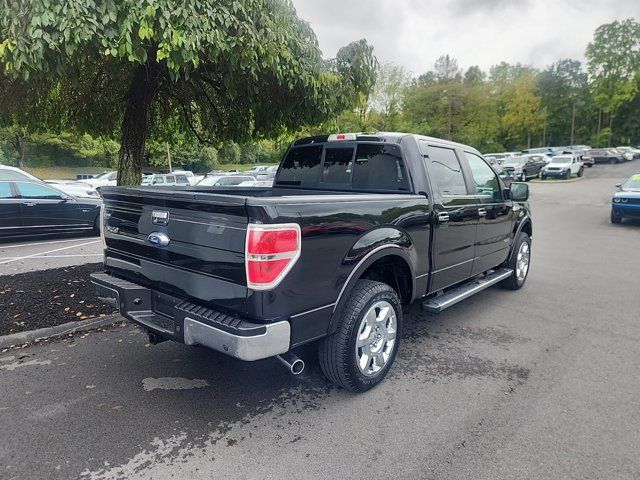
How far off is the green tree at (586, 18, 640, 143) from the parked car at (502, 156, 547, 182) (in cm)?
4189

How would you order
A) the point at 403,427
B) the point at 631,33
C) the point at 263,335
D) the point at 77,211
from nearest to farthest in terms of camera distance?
the point at 263,335 < the point at 403,427 < the point at 77,211 < the point at 631,33

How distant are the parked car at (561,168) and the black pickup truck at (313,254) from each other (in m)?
30.2

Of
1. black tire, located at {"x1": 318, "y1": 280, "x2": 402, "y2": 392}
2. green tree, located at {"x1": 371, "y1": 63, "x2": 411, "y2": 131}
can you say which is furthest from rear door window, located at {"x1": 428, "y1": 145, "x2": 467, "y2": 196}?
green tree, located at {"x1": 371, "y1": 63, "x2": 411, "y2": 131}

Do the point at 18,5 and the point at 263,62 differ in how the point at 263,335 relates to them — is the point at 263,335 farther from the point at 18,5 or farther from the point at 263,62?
the point at 18,5

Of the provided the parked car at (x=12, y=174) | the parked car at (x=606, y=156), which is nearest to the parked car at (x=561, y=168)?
the parked car at (x=606, y=156)

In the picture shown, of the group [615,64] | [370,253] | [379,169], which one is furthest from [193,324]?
[615,64]

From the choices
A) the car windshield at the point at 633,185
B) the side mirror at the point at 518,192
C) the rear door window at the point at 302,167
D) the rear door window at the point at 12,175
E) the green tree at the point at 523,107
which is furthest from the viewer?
the green tree at the point at 523,107

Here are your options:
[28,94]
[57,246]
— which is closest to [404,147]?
[28,94]

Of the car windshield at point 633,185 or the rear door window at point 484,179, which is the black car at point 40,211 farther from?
the car windshield at point 633,185

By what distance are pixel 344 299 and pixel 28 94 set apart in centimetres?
514

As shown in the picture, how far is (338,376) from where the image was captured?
3055 millimetres

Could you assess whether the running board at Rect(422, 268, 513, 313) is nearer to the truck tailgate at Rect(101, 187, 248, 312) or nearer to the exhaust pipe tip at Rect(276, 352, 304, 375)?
the exhaust pipe tip at Rect(276, 352, 304, 375)

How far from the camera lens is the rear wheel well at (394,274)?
341 cm

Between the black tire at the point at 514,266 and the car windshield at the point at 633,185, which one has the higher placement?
the car windshield at the point at 633,185
